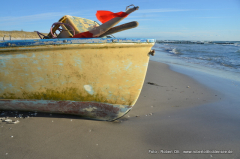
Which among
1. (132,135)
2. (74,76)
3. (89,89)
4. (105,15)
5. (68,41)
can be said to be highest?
(105,15)

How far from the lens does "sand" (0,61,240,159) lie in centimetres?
186

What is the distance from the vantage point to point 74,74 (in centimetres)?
230

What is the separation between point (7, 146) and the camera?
1.89 meters

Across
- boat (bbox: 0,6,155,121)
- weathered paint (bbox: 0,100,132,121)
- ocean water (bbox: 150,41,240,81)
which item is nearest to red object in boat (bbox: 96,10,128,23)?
boat (bbox: 0,6,155,121)

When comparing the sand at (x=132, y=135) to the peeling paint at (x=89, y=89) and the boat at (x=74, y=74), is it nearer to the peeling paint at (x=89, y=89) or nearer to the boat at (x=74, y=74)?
the boat at (x=74, y=74)

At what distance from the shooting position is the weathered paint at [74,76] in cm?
222

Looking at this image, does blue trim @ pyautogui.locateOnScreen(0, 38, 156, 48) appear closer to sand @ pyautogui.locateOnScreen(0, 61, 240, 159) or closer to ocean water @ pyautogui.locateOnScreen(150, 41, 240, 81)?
sand @ pyautogui.locateOnScreen(0, 61, 240, 159)

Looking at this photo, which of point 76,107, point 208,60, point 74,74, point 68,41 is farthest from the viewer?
point 208,60

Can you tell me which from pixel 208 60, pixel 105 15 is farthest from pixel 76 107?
pixel 208 60

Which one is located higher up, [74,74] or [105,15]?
[105,15]

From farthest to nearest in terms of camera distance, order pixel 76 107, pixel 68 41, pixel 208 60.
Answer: pixel 208 60, pixel 76 107, pixel 68 41

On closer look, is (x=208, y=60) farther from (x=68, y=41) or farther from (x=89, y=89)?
(x=68, y=41)

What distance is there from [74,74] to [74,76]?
0.03 m

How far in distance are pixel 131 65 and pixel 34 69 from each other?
1.37 metres
